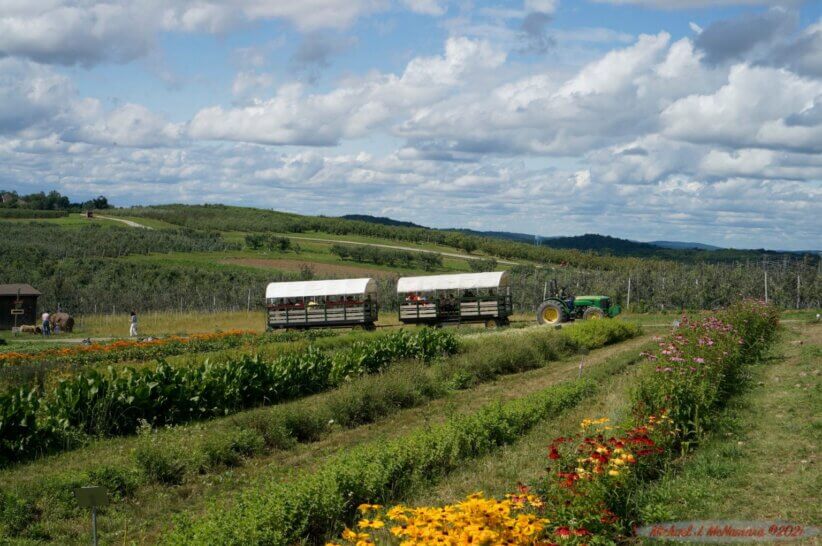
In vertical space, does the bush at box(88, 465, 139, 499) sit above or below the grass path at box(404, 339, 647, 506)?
below

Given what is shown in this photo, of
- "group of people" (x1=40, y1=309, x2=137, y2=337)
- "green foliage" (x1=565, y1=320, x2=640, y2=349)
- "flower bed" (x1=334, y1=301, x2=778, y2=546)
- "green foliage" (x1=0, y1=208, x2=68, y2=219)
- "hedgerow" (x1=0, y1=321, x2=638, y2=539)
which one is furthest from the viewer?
"green foliage" (x1=0, y1=208, x2=68, y2=219)

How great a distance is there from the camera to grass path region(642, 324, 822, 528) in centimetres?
766

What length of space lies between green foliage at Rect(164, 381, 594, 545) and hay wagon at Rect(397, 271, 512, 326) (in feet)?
68.8

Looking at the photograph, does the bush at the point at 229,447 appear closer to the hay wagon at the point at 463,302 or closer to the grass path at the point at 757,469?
the grass path at the point at 757,469

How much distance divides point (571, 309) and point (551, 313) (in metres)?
1.27

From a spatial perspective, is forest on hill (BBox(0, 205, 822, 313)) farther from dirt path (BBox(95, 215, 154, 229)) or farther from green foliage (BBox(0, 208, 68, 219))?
green foliage (BBox(0, 208, 68, 219))

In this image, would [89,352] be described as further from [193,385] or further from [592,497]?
[592,497]

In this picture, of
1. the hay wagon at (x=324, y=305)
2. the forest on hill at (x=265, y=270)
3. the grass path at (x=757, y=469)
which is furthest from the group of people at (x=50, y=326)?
the grass path at (x=757, y=469)

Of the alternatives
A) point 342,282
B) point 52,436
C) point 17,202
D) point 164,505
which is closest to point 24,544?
point 164,505

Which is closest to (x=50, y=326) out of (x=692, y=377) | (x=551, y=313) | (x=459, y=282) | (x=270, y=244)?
(x=459, y=282)

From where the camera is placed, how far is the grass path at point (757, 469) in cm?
766

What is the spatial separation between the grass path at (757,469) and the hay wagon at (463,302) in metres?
19.9

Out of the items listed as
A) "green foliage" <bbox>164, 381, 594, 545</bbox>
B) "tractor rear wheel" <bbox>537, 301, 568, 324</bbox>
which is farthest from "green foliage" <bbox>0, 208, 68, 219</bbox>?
"green foliage" <bbox>164, 381, 594, 545</bbox>

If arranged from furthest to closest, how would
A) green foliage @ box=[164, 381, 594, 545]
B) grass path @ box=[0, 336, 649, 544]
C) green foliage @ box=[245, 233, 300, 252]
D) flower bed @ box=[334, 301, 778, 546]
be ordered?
green foliage @ box=[245, 233, 300, 252]
grass path @ box=[0, 336, 649, 544]
green foliage @ box=[164, 381, 594, 545]
flower bed @ box=[334, 301, 778, 546]
